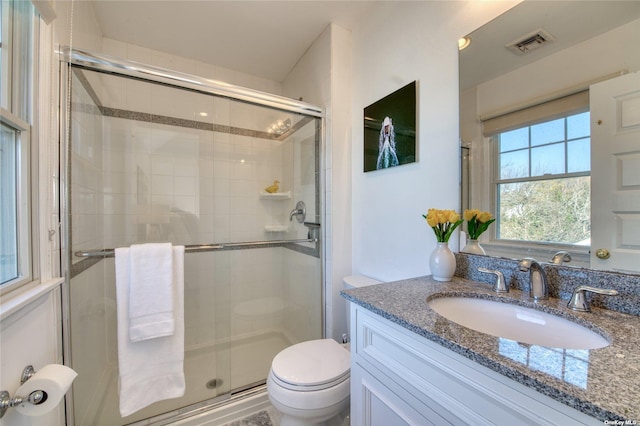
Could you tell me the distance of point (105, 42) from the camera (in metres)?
→ 1.92

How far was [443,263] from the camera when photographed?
106 cm

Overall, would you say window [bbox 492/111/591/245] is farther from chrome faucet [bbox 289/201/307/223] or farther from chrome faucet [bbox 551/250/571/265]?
chrome faucet [bbox 289/201/307/223]

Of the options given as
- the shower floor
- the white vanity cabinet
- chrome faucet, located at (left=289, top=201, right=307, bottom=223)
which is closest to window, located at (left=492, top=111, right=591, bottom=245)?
the white vanity cabinet

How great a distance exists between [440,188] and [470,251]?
0.31 meters

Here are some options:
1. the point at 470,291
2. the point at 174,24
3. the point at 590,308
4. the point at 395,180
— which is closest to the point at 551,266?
the point at 590,308

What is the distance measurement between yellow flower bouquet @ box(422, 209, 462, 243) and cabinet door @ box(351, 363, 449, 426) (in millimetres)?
612

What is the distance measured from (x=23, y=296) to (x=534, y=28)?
1.98 meters

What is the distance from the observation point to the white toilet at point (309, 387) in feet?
3.53

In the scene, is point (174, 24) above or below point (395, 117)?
above

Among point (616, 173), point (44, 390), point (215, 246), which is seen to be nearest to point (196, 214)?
point (215, 246)

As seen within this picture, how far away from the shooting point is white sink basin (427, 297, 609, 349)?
2.26ft

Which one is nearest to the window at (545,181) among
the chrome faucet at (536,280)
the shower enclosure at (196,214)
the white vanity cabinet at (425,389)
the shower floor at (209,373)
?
the chrome faucet at (536,280)

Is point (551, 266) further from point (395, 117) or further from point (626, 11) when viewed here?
point (395, 117)

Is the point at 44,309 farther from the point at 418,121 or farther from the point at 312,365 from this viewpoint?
the point at 418,121
